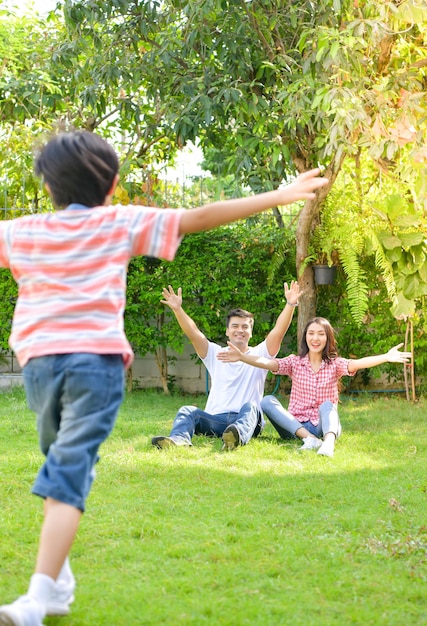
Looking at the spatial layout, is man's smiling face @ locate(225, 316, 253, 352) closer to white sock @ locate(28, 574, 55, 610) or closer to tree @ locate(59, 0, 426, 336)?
tree @ locate(59, 0, 426, 336)

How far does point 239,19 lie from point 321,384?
322cm

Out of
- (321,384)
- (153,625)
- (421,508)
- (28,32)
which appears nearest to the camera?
(153,625)

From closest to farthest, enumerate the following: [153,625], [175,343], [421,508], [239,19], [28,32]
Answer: [153,625]
[421,508]
[239,19]
[175,343]
[28,32]

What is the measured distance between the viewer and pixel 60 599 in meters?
2.66

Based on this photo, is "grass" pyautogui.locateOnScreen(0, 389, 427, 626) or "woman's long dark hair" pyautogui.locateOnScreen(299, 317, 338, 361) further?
"woman's long dark hair" pyautogui.locateOnScreen(299, 317, 338, 361)

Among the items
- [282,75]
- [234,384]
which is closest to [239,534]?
[234,384]

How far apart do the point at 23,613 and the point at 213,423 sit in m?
3.91

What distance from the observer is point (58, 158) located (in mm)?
2529

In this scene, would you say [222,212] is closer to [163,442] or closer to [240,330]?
[163,442]

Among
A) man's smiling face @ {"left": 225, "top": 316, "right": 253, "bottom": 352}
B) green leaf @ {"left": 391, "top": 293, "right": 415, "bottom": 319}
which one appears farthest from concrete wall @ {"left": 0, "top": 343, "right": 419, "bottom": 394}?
man's smiling face @ {"left": 225, "top": 316, "right": 253, "bottom": 352}

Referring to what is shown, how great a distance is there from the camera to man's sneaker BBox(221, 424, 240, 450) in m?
5.64

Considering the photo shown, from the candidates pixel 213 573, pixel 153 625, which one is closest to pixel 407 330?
pixel 213 573

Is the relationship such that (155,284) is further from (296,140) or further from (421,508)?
(421,508)

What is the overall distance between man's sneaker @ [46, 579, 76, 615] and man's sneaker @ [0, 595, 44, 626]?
0.88 feet
